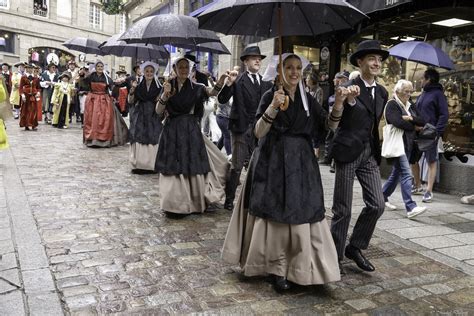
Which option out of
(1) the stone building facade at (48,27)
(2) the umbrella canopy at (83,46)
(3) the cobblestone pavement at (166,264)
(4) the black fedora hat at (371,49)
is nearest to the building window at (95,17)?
(1) the stone building facade at (48,27)

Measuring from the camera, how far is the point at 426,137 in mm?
6773

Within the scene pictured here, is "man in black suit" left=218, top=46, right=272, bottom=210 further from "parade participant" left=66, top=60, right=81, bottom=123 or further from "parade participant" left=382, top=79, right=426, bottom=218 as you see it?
"parade participant" left=66, top=60, right=81, bottom=123

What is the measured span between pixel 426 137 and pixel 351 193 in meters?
3.20

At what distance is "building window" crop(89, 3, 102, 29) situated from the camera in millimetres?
40400

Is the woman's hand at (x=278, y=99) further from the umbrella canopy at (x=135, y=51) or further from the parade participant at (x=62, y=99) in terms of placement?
the parade participant at (x=62, y=99)

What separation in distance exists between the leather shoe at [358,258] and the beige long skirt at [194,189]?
7.52 ft

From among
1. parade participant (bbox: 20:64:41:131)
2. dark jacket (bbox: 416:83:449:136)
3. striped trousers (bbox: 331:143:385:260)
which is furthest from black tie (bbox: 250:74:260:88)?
parade participant (bbox: 20:64:41:131)

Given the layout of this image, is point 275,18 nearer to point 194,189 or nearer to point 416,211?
point 194,189

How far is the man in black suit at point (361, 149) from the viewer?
158 inches

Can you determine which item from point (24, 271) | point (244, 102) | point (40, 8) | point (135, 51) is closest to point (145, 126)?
point (135, 51)

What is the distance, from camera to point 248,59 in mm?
6164

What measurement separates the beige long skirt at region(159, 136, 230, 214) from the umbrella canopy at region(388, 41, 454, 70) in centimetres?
362

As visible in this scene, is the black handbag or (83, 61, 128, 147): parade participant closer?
the black handbag

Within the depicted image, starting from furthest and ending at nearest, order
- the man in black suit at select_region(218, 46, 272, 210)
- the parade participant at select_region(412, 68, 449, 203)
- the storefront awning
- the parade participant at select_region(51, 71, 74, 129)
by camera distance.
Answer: the parade participant at select_region(51, 71, 74, 129), the storefront awning, the parade participant at select_region(412, 68, 449, 203), the man in black suit at select_region(218, 46, 272, 210)
